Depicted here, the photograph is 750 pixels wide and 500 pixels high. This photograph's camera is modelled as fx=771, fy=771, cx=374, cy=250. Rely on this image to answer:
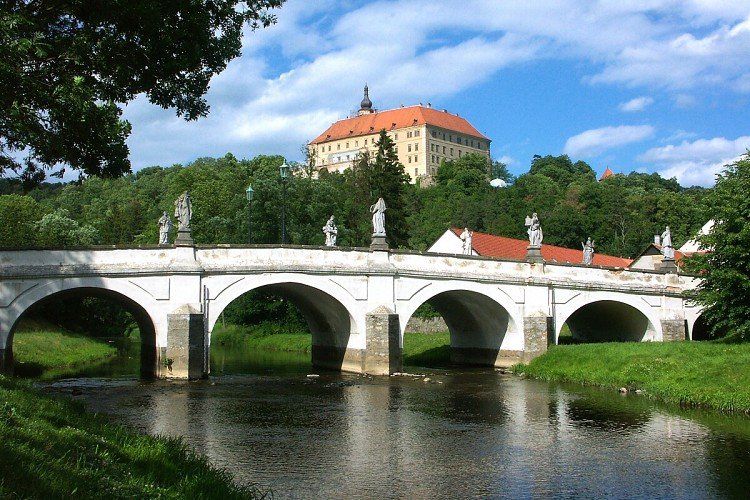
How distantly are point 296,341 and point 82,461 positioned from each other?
36.7 meters

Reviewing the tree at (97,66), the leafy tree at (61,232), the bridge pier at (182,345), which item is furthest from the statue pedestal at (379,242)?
→ the leafy tree at (61,232)

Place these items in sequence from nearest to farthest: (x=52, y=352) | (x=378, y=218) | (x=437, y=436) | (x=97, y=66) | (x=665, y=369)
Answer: (x=97, y=66) < (x=437, y=436) < (x=665, y=369) < (x=378, y=218) < (x=52, y=352)

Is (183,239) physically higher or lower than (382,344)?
higher

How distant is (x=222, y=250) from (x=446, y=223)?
2018 inches

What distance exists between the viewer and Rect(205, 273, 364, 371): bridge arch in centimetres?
2653

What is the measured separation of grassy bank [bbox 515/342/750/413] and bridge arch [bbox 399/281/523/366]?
211 cm

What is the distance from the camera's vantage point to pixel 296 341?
4434 centimetres

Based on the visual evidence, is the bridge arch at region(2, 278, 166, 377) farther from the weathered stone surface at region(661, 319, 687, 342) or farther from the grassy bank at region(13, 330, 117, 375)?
the weathered stone surface at region(661, 319, 687, 342)

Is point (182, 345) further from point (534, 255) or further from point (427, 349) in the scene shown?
point (427, 349)

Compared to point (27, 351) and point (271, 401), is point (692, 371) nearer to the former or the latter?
point (271, 401)

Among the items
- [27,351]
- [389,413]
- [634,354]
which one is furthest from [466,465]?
[27,351]

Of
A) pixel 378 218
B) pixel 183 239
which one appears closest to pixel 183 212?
pixel 183 239

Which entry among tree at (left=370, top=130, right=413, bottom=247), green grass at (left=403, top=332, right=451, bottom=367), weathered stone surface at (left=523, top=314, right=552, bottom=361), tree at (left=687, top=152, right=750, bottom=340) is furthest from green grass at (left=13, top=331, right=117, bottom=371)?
tree at (left=687, top=152, right=750, bottom=340)

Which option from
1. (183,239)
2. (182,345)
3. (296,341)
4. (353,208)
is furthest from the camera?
(353,208)
